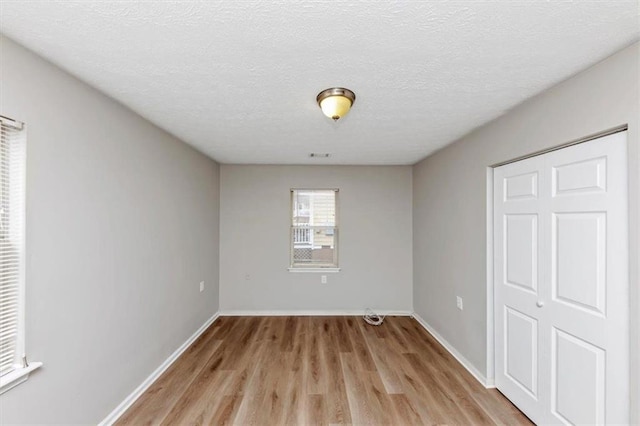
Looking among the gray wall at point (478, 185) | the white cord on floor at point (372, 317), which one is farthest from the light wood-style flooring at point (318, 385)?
the gray wall at point (478, 185)

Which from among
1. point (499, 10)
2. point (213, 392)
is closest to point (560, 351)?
point (499, 10)

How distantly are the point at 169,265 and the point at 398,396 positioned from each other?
255 cm

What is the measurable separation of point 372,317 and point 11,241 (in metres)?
3.93

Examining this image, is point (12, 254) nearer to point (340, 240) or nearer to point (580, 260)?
point (580, 260)

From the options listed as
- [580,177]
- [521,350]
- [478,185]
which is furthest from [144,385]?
[580,177]

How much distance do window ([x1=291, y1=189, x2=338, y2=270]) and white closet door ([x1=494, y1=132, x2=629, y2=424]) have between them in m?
2.46

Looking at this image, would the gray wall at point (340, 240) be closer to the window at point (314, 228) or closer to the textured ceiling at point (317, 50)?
the window at point (314, 228)

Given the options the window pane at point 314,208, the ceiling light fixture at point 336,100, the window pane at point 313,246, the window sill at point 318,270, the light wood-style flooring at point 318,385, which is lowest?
the light wood-style flooring at point 318,385

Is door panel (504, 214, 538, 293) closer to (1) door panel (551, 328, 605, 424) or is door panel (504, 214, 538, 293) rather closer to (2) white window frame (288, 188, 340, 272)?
(1) door panel (551, 328, 605, 424)

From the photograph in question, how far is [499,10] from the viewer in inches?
43.5

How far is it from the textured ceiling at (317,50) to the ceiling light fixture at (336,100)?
2.1 inches

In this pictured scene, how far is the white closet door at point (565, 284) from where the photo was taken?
148cm

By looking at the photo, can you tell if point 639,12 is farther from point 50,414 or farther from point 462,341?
point 50,414

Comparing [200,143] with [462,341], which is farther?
[200,143]
